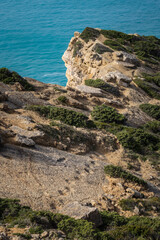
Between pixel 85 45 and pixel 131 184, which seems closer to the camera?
pixel 131 184

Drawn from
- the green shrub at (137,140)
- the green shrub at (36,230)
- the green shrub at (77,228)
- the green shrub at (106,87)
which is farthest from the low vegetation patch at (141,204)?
the green shrub at (106,87)

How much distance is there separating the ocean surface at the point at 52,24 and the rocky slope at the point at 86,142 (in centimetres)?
4011

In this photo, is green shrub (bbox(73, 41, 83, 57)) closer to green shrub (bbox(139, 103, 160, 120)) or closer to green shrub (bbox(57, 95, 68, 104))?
green shrub (bbox(139, 103, 160, 120))

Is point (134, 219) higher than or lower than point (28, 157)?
lower

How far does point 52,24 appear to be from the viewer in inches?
3698

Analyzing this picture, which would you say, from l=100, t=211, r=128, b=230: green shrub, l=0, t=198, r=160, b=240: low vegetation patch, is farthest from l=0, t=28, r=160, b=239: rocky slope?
l=0, t=198, r=160, b=240: low vegetation patch

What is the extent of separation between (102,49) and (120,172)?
2353cm

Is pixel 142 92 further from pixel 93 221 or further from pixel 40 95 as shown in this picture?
pixel 93 221

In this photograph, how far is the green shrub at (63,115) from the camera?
19.0 m

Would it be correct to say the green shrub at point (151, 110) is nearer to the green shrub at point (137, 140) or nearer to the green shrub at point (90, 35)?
the green shrub at point (137, 140)

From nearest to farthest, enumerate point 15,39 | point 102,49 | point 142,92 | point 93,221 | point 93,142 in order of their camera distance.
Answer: point 93,221 < point 93,142 < point 142,92 < point 102,49 < point 15,39

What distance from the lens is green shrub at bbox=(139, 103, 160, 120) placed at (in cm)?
2531

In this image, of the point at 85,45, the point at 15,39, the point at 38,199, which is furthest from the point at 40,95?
the point at 15,39

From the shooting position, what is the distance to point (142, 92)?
29188 millimetres
